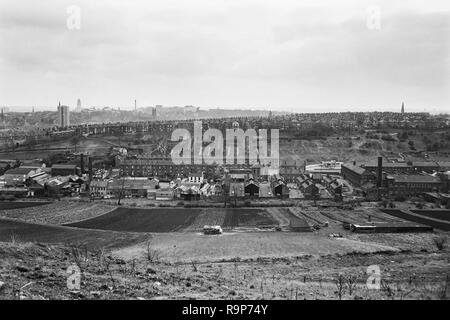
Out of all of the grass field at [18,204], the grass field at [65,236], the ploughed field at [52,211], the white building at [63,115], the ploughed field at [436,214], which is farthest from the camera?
the white building at [63,115]

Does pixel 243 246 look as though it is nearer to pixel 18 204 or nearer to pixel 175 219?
pixel 175 219

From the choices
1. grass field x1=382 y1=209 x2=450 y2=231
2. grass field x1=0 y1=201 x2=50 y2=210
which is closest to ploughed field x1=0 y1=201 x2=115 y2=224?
grass field x1=0 y1=201 x2=50 y2=210

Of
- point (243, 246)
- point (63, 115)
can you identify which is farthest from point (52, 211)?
point (63, 115)

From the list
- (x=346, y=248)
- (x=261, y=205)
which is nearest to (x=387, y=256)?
(x=346, y=248)

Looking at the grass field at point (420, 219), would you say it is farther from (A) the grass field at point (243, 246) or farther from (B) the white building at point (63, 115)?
(B) the white building at point (63, 115)

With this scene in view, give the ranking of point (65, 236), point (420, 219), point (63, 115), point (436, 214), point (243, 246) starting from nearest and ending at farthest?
1. point (243, 246)
2. point (65, 236)
3. point (420, 219)
4. point (436, 214)
5. point (63, 115)

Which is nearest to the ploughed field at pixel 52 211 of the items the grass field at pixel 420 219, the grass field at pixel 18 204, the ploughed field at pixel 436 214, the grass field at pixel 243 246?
the grass field at pixel 18 204

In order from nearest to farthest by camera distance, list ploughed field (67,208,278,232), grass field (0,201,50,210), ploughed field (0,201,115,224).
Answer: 1. ploughed field (67,208,278,232)
2. ploughed field (0,201,115,224)
3. grass field (0,201,50,210)

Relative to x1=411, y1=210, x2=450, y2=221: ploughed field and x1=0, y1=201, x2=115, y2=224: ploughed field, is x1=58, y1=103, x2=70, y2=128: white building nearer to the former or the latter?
x1=0, y1=201, x2=115, y2=224: ploughed field

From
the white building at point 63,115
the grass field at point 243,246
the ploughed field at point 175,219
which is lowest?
the ploughed field at point 175,219
